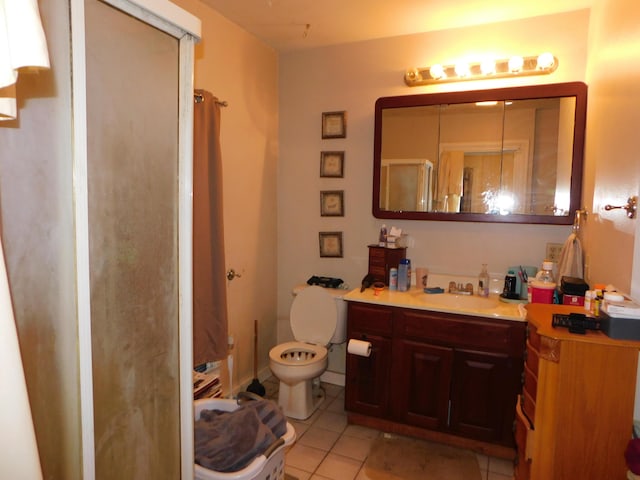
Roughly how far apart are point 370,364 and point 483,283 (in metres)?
0.93

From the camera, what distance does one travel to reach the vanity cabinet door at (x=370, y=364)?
2.54m

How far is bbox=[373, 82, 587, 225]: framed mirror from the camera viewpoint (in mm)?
2475

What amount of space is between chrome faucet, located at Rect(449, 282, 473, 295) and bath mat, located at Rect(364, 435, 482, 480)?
963 millimetres

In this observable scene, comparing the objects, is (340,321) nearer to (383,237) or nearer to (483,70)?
(383,237)

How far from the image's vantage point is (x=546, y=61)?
2465 mm

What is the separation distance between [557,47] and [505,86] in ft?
1.17

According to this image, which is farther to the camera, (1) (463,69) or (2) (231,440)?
(1) (463,69)

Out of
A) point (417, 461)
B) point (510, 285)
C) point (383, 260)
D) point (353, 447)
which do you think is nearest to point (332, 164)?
point (383, 260)

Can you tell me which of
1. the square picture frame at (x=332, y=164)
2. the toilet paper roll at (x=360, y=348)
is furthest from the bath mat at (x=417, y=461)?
the square picture frame at (x=332, y=164)

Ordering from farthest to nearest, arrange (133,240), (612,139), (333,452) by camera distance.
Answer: (333,452), (612,139), (133,240)

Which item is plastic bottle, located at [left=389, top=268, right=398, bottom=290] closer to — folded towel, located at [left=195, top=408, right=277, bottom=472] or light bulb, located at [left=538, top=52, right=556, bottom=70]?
folded towel, located at [left=195, top=408, right=277, bottom=472]

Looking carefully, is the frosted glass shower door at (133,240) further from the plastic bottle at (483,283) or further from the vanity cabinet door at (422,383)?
the plastic bottle at (483,283)

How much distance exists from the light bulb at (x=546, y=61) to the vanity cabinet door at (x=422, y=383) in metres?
1.83

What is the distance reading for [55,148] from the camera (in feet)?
2.58
